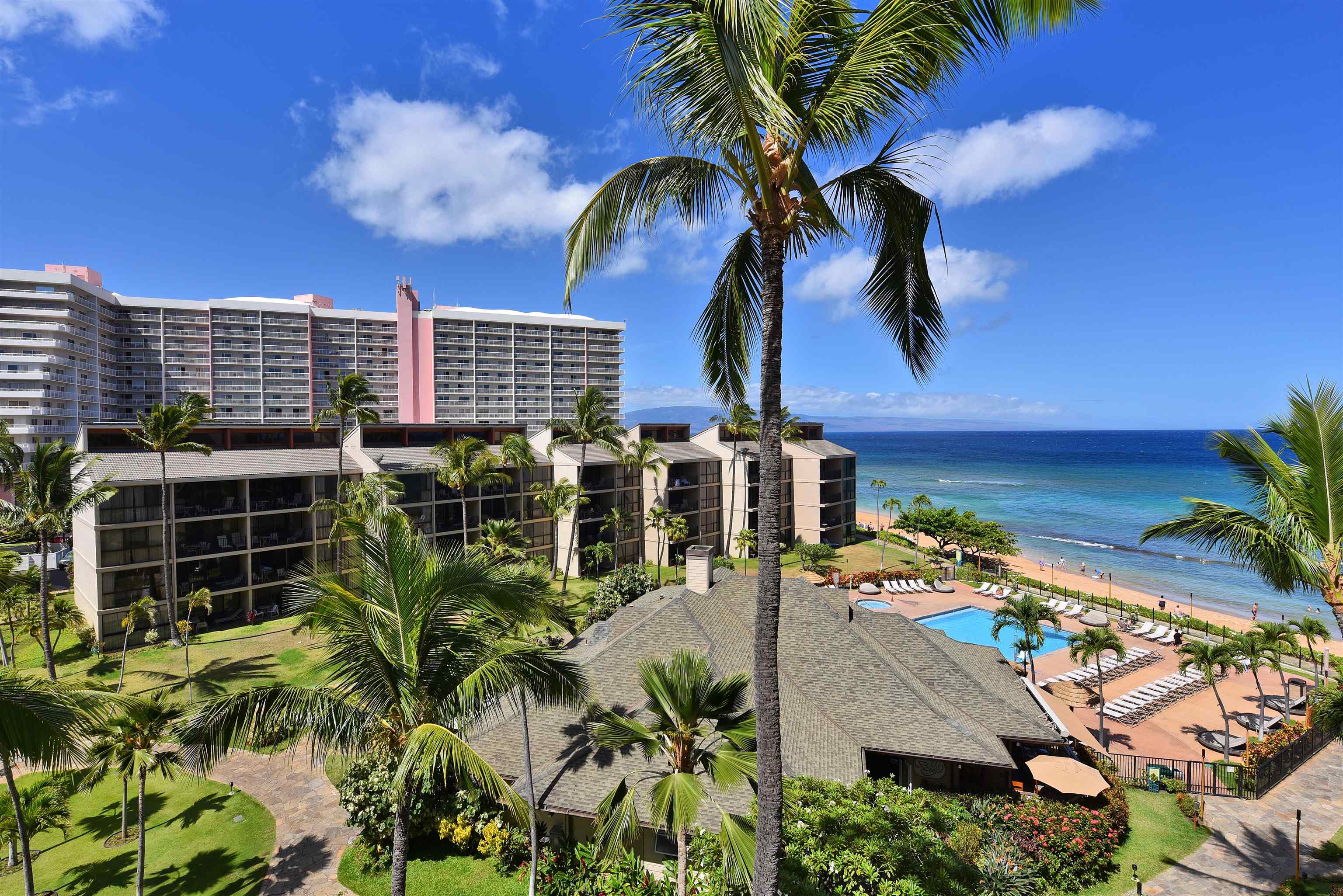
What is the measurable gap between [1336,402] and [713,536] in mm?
43682

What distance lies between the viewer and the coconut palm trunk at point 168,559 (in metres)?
27.5

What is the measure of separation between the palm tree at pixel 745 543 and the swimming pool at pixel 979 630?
13343 mm

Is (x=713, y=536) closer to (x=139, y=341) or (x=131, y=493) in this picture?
(x=131, y=493)

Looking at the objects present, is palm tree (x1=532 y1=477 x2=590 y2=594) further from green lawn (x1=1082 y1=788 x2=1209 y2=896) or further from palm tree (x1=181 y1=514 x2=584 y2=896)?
palm tree (x1=181 y1=514 x2=584 y2=896)

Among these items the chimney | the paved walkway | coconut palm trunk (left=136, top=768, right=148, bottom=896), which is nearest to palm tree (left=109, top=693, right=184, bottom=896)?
coconut palm trunk (left=136, top=768, right=148, bottom=896)

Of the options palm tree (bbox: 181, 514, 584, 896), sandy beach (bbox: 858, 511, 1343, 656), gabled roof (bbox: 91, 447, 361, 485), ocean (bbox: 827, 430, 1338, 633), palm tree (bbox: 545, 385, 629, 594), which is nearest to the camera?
palm tree (bbox: 181, 514, 584, 896)

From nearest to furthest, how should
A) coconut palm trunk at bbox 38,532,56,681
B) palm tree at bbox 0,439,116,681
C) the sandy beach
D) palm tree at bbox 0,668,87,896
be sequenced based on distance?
palm tree at bbox 0,668,87,896 < coconut palm trunk at bbox 38,532,56,681 < palm tree at bbox 0,439,116,681 < the sandy beach

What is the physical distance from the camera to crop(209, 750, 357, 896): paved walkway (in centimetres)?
1402

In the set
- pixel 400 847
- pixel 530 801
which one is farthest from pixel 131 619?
pixel 400 847

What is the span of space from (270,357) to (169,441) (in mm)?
71790

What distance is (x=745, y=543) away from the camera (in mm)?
46969

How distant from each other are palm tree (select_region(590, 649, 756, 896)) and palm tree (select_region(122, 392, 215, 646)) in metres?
25.2

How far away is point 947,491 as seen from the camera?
120750 millimetres

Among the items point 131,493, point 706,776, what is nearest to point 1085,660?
point 706,776
